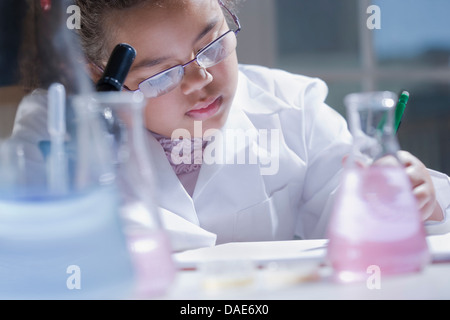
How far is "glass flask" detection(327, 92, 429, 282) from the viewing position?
369mm

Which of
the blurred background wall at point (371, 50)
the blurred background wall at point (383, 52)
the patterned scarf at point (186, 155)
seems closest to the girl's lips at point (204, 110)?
the patterned scarf at point (186, 155)

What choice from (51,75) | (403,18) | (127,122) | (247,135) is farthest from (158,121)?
(403,18)

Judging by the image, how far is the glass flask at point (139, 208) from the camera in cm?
37

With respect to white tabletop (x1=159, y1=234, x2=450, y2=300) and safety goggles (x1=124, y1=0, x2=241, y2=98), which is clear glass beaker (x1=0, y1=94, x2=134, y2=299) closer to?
white tabletop (x1=159, y1=234, x2=450, y2=300)

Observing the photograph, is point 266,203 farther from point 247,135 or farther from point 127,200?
point 127,200

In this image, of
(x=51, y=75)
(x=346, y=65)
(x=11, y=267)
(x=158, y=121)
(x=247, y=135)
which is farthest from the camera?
(x=346, y=65)

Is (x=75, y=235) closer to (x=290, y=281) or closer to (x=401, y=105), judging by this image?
(x=290, y=281)

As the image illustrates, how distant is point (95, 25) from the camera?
0.76m

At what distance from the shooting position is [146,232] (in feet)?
1.24

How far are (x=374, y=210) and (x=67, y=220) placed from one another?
8.4 inches

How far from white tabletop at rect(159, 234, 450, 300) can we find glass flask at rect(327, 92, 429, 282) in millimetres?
11

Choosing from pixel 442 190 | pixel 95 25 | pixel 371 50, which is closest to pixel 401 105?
pixel 442 190

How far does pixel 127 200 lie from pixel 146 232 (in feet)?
0.09

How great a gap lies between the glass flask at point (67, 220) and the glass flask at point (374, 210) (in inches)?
6.0
